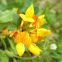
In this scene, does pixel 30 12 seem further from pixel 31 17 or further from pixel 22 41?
pixel 22 41

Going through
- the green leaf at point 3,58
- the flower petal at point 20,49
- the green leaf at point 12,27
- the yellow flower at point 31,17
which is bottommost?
the flower petal at point 20,49

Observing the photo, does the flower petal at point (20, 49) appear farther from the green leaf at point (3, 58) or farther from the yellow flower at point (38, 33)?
the green leaf at point (3, 58)

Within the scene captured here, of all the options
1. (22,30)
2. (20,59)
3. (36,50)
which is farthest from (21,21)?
(20,59)

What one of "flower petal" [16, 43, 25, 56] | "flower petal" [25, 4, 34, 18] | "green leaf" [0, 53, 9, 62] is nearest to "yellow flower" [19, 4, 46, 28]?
"flower petal" [25, 4, 34, 18]

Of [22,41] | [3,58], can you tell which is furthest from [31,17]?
[3,58]

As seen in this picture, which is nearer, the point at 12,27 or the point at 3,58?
the point at 12,27

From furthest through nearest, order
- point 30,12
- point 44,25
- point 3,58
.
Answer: point 44,25 → point 3,58 → point 30,12

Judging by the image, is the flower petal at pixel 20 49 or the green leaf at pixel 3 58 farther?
the green leaf at pixel 3 58

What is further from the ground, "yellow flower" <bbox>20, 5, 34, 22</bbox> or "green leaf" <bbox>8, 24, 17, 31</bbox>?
"yellow flower" <bbox>20, 5, 34, 22</bbox>

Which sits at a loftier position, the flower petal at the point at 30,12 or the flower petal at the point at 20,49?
the flower petal at the point at 30,12

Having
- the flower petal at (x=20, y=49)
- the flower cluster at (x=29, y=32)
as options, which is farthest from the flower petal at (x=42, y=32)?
the flower petal at (x=20, y=49)

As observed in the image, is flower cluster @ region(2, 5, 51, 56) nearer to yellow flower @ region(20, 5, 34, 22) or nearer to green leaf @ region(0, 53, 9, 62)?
yellow flower @ region(20, 5, 34, 22)
